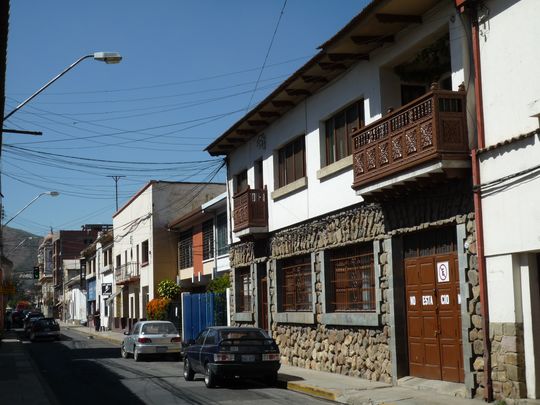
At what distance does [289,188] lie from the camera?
73.8 ft

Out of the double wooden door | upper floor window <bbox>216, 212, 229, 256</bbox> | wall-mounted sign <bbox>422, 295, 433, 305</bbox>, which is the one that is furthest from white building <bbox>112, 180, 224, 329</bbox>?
wall-mounted sign <bbox>422, 295, 433, 305</bbox>

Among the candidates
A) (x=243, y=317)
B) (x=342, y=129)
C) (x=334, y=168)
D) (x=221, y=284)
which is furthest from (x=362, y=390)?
(x=221, y=284)

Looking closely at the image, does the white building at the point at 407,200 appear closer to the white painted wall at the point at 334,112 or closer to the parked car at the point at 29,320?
the white painted wall at the point at 334,112

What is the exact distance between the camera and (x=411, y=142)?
1462cm

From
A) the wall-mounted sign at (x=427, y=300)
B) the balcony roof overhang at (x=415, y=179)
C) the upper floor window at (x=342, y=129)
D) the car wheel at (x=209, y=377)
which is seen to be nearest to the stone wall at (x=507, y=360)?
the wall-mounted sign at (x=427, y=300)

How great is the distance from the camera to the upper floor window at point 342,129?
18.7m

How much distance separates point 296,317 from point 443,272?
7567 millimetres

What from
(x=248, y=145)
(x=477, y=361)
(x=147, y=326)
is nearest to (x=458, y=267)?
(x=477, y=361)

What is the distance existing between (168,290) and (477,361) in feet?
97.5

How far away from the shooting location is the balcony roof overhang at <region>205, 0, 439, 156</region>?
15312 millimetres

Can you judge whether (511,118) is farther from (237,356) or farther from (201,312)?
(201,312)

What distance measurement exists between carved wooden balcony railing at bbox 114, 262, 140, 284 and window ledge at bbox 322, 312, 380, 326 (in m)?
31.0

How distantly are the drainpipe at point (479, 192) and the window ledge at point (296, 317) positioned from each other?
26.4ft

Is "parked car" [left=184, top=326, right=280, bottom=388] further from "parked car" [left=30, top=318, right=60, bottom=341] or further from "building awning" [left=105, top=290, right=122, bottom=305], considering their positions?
"building awning" [left=105, top=290, right=122, bottom=305]
